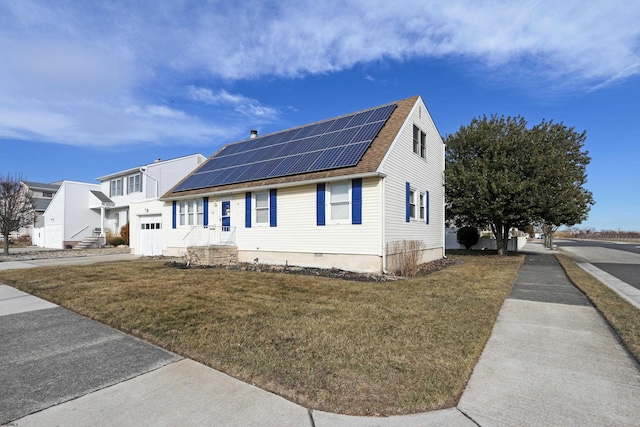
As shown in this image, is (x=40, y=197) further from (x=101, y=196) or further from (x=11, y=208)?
(x=11, y=208)

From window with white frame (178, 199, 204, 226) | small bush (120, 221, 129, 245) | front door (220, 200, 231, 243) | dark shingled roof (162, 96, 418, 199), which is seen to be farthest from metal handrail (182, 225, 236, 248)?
small bush (120, 221, 129, 245)

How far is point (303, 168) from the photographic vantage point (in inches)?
521

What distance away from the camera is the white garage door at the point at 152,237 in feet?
63.8

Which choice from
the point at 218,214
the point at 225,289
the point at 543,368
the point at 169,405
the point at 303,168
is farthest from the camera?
the point at 218,214

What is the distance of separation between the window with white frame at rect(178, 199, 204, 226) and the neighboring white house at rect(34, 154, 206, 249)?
10.5 m

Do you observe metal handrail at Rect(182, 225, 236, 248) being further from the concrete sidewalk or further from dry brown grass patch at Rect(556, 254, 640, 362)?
dry brown grass patch at Rect(556, 254, 640, 362)

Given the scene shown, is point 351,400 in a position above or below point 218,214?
below

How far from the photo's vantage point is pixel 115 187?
31.0m

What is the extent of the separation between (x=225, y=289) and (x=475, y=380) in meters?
6.28

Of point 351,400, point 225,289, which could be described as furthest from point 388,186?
point 351,400

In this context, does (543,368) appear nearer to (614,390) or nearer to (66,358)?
(614,390)

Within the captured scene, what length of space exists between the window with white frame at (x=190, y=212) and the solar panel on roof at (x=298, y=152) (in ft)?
2.56

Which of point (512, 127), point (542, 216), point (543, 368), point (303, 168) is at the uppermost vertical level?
point (512, 127)

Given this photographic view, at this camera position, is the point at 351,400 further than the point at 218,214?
No
